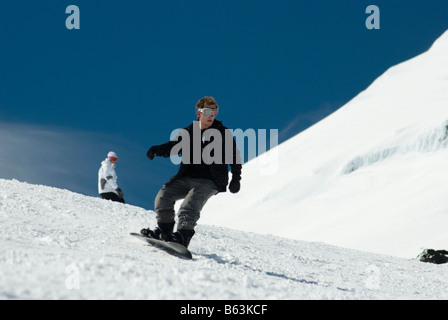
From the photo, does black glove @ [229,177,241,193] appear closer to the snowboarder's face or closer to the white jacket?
the snowboarder's face

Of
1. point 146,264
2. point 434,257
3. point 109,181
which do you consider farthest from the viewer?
point 434,257

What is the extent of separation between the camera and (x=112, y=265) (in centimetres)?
424

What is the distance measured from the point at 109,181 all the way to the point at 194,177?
685cm

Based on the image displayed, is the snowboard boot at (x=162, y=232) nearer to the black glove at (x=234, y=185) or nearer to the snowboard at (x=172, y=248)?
the snowboard at (x=172, y=248)

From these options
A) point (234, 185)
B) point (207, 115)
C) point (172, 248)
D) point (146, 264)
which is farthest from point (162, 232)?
point (207, 115)

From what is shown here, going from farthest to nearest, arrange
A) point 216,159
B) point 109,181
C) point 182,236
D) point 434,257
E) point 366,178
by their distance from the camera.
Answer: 1. point 366,178
2. point 434,257
3. point 109,181
4. point 216,159
5. point 182,236

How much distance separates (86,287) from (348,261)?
5997mm

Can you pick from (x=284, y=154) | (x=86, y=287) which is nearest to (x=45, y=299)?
(x=86, y=287)

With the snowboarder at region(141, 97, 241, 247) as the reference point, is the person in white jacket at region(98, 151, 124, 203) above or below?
above

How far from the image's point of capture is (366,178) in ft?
153

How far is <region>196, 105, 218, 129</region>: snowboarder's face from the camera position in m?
5.84

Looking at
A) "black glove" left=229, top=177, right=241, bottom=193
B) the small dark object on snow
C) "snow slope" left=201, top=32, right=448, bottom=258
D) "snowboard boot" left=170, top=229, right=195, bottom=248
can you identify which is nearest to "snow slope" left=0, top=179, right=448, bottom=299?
"snowboard boot" left=170, top=229, right=195, bottom=248

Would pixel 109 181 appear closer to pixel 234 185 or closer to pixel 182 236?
pixel 182 236
